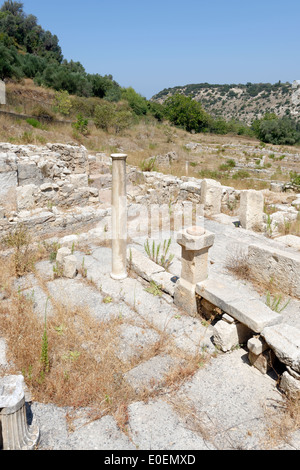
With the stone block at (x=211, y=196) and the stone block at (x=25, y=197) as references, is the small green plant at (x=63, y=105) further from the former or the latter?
the stone block at (x=211, y=196)

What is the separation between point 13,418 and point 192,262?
2931 mm

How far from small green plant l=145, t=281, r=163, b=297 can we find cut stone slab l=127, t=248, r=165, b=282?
0.20m

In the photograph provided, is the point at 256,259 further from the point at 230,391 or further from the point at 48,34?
the point at 48,34

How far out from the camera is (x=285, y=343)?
3.30 metres

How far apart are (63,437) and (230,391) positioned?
5.48ft

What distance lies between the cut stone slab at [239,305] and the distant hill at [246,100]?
6496 centimetres

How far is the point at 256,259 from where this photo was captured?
18.7ft

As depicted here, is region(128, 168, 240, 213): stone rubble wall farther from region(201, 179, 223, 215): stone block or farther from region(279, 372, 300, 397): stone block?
region(279, 372, 300, 397): stone block

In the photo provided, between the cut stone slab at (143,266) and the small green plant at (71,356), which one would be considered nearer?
the small green plant at (71,356)

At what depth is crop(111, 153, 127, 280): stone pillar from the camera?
17.9 ft

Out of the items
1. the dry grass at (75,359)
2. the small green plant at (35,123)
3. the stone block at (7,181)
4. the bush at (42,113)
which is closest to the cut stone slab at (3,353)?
the dry grass at (75,359)

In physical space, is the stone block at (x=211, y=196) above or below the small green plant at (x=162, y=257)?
above

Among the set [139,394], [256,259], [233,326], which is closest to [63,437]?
[139,394]

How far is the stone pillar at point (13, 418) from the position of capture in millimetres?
2330
